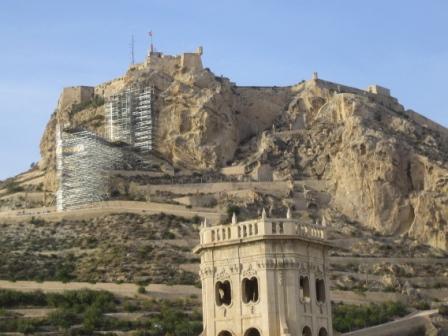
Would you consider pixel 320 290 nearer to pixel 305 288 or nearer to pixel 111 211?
pixel 305 288

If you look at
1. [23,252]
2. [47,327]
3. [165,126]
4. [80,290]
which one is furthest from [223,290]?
[165,126]

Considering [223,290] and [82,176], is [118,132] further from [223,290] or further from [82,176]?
[223,290]

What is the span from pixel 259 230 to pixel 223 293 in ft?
6.36

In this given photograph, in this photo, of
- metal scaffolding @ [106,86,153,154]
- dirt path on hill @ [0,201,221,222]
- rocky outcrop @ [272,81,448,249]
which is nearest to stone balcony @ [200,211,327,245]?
dirt path on hill @ [0,201,221,222]

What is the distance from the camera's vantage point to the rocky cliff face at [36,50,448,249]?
9031 cm

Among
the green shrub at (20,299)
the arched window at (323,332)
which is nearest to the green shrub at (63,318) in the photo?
the green shrub at (20,299)

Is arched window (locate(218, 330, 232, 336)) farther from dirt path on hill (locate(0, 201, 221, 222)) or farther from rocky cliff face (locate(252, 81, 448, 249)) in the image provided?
rocky cliff face (locate(252, 81, 448, 249))

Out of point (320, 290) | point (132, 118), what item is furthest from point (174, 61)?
point (320, 290)

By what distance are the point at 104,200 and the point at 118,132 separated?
A: 1356cm

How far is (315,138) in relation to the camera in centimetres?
9850

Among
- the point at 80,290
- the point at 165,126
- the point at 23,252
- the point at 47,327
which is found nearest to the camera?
the point at 47,327

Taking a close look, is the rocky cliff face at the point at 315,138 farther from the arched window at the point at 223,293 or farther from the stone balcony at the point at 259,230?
the stone balcony at the point at 259,230

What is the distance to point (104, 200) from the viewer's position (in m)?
89.9

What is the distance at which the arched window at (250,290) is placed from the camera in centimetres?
2733
